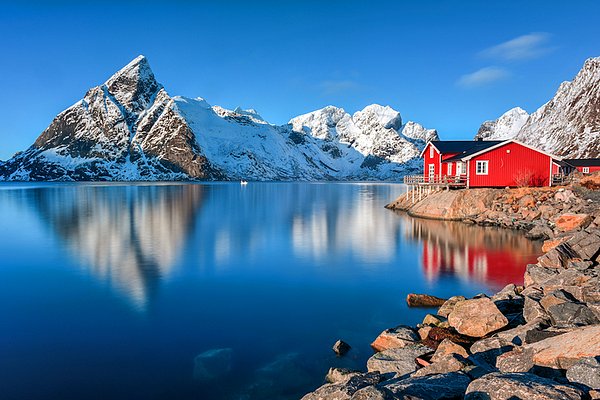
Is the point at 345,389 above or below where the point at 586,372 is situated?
below

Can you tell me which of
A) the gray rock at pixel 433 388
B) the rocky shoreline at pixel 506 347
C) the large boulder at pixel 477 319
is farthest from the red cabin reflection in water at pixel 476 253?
the gray rock at pixel 433 388

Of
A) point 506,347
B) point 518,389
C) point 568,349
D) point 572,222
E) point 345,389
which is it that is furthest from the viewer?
point 572,222

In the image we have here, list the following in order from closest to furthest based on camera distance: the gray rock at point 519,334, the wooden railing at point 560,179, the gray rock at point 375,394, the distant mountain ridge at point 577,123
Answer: the gray rock at point 375,394
the gray rock at point 519,334
the wooden railing at point 560,179
the distant mountain ridge at point 577,123

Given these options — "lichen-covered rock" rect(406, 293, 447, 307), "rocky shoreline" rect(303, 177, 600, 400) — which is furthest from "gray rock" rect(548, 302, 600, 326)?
"lichen-covered rock" rect(406, 293, 447, 307)

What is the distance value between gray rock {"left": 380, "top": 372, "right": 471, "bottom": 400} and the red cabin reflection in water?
42.3 ft

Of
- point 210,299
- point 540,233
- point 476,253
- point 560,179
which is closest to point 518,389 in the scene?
point 210,299

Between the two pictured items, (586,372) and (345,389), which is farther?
(345,389)

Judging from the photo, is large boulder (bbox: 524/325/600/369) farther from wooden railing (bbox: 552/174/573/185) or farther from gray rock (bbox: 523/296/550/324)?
wooden railing (bbox: 552/174/573/185)

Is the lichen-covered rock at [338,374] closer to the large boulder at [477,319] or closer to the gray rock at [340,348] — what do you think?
the gray rock at [340,348]

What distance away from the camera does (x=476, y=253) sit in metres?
26.6

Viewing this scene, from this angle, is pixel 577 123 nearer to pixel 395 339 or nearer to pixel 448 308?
pixel 448 308

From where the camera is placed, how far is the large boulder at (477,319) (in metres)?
11.8

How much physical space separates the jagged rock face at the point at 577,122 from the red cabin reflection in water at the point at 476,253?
133 metres

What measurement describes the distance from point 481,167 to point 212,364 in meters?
41.4
